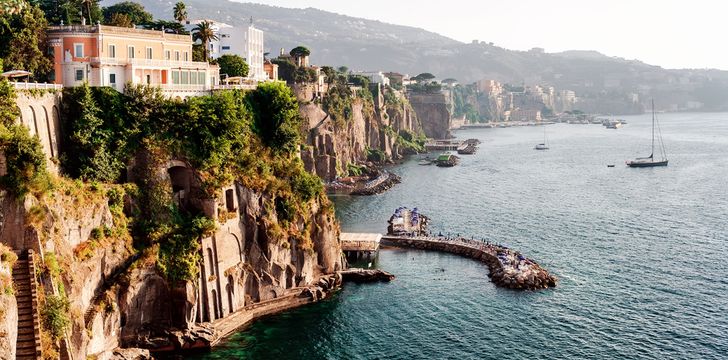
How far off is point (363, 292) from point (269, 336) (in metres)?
15.1

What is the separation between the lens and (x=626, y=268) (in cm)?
8725

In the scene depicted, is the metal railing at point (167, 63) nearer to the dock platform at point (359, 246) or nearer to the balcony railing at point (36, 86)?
the balcony railing at point (36, 86)

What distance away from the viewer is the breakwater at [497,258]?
265 feet

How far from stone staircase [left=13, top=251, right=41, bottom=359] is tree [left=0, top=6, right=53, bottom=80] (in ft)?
84.8

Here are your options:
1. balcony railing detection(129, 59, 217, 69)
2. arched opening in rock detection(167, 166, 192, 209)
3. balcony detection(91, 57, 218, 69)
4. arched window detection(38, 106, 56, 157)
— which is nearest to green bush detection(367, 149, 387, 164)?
balcony detection(91, 57, 218, 69)

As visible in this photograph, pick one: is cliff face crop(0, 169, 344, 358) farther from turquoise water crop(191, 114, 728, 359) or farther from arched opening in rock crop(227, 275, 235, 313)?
turquoise water crop(191, 114, 728, 359)

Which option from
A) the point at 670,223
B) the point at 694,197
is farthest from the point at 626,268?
the point at 694,197

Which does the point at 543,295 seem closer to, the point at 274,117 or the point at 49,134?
the point at 274,117

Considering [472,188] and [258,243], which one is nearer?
[258,243]

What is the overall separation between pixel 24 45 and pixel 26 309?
3140cm

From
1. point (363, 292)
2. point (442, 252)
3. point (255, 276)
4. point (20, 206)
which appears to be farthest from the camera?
point (442, 252)

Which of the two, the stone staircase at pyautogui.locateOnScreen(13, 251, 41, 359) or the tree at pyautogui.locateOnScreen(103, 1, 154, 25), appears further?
the tree at pyautogui.locateOnScreen(103, 1, 154, 25)

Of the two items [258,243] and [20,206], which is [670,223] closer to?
[258,243]

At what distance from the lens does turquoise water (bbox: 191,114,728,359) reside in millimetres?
64688
